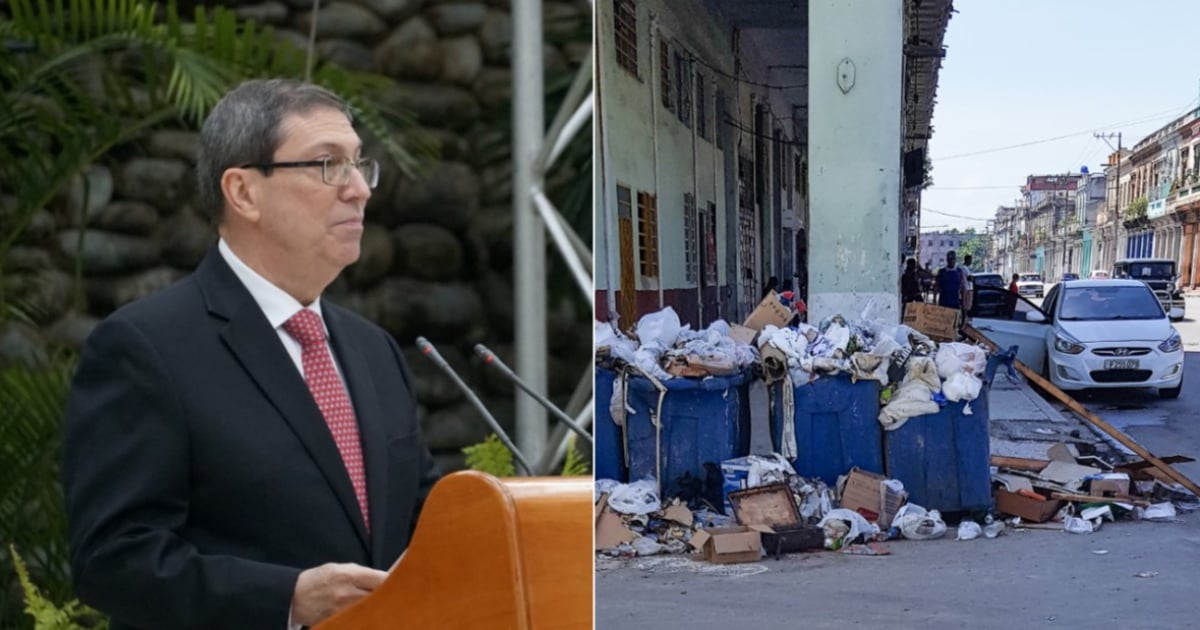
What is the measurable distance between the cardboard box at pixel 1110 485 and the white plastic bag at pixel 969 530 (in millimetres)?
A: 348

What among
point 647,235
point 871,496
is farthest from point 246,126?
point 871,496

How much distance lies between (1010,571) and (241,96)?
7.79 ft

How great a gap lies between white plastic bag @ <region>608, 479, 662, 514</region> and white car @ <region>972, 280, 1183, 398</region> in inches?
39.4

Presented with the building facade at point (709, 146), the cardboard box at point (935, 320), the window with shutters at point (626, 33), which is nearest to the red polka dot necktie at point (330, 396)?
the building facade at point (709, 146)

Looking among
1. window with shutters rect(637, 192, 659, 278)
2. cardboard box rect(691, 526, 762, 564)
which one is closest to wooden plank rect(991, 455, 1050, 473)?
cardboard box rect(691, 526, 762, 564)

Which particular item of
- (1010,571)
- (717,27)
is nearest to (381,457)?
(1010,571)

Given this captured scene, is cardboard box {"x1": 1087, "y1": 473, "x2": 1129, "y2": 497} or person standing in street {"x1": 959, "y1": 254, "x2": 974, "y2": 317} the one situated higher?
person standing in street {"x1": 959, "y1": 254, "x2": 974, "y2": 317}

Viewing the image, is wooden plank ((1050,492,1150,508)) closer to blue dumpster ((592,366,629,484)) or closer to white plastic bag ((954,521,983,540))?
white plastic bag ((954,521,983,540))

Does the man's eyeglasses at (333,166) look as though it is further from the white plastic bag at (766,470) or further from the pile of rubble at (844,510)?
the white plastic bag at (766,470)

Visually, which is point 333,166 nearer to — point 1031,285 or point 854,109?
point 854,109

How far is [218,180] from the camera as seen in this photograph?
32.6 inches

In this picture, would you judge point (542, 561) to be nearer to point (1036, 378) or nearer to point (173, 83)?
point (173, 83)

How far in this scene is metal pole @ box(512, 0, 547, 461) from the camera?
3.20 ft

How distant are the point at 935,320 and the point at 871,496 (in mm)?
624
